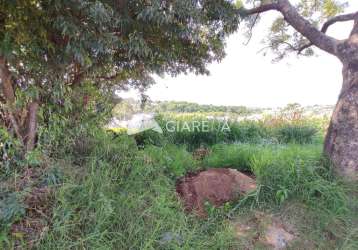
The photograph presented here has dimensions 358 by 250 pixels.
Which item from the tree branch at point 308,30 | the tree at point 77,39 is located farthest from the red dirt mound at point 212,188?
the tree branch at point 308,30

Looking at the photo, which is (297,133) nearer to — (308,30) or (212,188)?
(308,30)

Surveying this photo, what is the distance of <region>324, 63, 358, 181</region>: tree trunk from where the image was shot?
2.25m

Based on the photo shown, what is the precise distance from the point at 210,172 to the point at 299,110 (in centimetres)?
450

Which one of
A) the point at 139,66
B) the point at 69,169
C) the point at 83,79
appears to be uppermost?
the point at 139,66

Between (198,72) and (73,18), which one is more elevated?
(73,18)

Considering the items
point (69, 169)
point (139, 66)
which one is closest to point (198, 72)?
point (139, 66)

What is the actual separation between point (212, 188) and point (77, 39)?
1.80 metres

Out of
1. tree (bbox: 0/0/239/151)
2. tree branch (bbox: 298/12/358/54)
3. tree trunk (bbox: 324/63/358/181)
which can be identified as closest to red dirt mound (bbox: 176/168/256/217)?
tree trunk (bbox: 324/63/358/181)

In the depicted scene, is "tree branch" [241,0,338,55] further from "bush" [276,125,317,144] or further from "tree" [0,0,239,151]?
"bush" [276,125,317,144]

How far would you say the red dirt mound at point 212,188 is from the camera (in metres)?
2.14

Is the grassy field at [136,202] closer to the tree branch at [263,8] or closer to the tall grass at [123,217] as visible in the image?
the tall grass at [123,217]

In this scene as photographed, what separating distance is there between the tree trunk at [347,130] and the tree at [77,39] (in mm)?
1344

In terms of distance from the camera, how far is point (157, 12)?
5.16ft

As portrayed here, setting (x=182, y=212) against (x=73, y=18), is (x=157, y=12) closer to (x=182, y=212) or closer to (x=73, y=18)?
(x=73, y=18)
